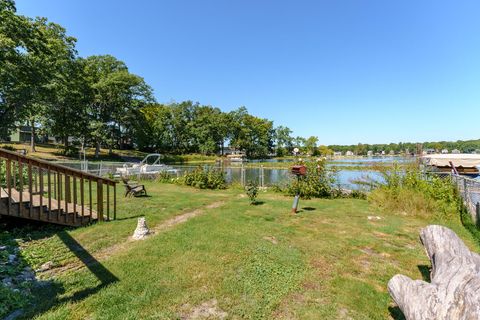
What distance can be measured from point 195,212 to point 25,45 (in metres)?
17.6

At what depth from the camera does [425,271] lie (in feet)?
11.9

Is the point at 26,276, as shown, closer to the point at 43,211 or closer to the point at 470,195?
the point at 43,211

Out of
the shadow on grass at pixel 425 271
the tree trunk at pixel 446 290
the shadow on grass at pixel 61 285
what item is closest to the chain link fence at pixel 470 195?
the shadow on grass at pixel 425 271

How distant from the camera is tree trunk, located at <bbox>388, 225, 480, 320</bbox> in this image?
1859 millimetres

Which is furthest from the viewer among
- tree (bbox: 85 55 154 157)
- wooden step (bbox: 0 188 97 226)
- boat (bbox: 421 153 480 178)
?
tree (bbox: 85 55 154 157)

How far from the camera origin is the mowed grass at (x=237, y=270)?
2.65 meters

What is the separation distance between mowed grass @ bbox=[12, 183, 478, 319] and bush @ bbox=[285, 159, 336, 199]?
12.3 feet

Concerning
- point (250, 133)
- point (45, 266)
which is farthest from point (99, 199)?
point (250, 133)

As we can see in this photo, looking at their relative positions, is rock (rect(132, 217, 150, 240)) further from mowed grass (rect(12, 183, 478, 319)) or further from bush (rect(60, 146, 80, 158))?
bush (rect(60, 146, 80, 158))

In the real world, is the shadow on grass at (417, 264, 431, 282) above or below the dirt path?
below

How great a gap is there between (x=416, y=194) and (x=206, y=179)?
27.1 ft

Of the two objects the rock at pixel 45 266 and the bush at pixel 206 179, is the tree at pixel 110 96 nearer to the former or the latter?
the bush at pixel 206 179

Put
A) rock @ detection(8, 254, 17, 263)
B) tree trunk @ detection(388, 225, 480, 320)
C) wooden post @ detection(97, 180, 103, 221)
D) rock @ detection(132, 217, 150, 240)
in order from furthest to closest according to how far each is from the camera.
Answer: wooden post @ detection(97, 180, 103, 221) < rock @ detection(132, 217, 150, 240) < rock @ detection(8, 254, 17, 263) < tree trunk @ detection(388, 225, 480, 320)

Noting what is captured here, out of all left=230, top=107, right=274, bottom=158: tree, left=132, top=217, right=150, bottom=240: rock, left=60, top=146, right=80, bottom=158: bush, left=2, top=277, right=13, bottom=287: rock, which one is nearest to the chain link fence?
left=132, top=217, right=150, bottom=240: rock
